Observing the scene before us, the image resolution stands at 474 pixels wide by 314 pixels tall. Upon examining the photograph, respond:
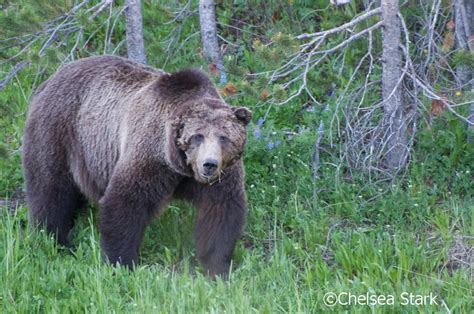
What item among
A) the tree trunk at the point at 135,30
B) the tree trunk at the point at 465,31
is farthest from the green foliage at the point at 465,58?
the tree trunk at the point at 135,30

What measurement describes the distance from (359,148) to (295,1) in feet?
8.28

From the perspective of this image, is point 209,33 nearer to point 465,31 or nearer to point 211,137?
point 465,31

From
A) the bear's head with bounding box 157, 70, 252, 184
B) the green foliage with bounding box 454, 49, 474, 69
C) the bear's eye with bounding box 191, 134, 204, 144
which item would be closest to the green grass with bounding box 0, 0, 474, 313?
the bear's head with bounding box 157, 70, 252, 184

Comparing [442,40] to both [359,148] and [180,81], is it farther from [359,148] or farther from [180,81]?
[180,81]

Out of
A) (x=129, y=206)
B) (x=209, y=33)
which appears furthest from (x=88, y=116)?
(x=209, y=33)

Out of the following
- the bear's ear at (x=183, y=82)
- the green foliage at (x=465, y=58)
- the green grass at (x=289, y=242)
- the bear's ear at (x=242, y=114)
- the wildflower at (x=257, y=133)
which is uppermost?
the bear's ear at (x=183, y=82)

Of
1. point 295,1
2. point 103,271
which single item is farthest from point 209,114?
point 295,1

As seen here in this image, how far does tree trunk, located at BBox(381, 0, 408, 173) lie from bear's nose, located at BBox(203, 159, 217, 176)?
1879mm

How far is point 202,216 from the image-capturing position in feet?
21.8

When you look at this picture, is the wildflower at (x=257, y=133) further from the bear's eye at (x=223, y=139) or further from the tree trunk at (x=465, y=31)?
the bear's eye at (x=223, y=139)

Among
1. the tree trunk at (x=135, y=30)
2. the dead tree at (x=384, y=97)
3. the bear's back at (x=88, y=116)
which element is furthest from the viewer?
the tree trunk at (x=135, y=30)

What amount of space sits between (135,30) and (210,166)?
2.63m

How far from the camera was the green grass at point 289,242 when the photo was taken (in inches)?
229

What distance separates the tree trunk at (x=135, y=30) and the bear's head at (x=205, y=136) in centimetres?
189
